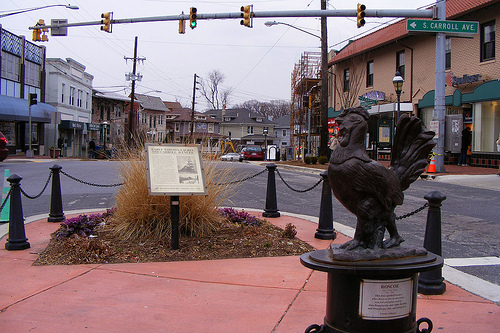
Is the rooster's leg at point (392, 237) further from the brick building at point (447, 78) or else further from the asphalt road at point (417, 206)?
the brick building at point (447, 78)

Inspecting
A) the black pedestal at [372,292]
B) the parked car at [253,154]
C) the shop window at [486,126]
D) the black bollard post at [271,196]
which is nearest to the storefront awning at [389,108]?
the shop window at [486,126]

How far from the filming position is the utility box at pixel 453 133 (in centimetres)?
1781

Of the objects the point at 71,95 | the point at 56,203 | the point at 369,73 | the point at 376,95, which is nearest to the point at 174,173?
the point at 56,203

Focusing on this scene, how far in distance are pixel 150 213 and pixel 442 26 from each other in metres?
13.7

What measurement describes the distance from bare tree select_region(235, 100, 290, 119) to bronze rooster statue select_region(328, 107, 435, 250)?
9839 cm

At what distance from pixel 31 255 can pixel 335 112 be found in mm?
29180

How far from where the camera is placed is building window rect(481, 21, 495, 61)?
19.2 meters

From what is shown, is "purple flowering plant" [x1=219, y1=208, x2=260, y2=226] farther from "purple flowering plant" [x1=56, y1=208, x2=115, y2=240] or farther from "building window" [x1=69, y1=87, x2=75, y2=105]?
"building window" [x1=69, y1=87, x2=75, y2=105]

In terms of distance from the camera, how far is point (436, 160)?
17453mm

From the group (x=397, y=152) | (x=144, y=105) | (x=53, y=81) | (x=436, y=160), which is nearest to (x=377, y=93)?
(x=436, y=160)

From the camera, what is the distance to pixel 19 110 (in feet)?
104

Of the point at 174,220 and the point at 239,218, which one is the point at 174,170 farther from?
the point at 239,218

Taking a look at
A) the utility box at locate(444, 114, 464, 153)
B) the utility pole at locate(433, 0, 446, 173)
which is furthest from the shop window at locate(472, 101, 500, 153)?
the utility pole at locate(433, 0, 446, 173)

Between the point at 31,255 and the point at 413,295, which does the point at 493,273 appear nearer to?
the point at 413,295
